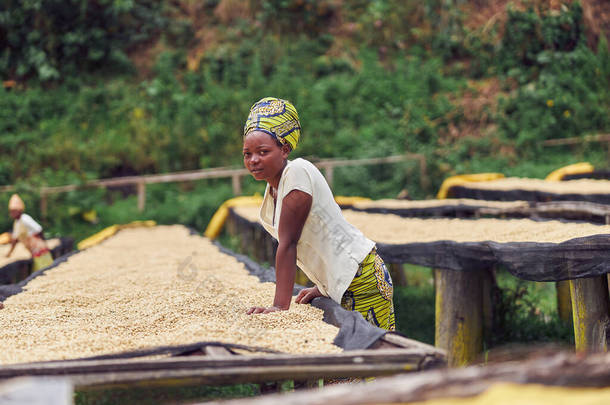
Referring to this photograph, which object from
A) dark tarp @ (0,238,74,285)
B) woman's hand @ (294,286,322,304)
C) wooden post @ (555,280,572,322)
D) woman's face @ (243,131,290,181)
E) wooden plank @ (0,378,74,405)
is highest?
woman's face @ (243,131,290,181)

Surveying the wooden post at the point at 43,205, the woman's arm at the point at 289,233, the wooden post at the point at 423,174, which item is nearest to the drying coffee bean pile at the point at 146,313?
the woman's arm at the point at 289,233

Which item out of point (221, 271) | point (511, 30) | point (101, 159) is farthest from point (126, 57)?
point (221, 271)

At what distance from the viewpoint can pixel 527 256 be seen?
3.41 m

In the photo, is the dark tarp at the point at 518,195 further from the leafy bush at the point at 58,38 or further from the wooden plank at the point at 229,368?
the leafy bush at the point at 58,38

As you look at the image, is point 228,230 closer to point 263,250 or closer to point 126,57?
point 263,250

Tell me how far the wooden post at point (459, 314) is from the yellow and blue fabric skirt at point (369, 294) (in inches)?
A: 64.9

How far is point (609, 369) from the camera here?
1.35m

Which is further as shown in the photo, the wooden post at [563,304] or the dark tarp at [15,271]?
the dark tarp at [15,271]

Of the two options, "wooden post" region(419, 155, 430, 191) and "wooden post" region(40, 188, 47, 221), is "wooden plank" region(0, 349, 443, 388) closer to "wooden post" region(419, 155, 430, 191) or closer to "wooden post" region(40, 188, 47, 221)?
"wooden post" region(40, 188, 47, 221)

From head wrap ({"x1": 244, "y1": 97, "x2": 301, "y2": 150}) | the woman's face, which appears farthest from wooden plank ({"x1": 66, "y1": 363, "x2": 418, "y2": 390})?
head wrap ({"x1": 244, "y1": 97, "x2": 301, "y2": 150})

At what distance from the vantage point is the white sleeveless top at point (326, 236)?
2449mm

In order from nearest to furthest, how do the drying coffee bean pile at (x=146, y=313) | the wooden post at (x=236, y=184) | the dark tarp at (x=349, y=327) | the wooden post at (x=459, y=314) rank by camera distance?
the dark tarp at (x=349, y=327), the drying coffee bean pile at (x=146, y=313), the wooden post at (x=459, y=314), the wooden post at (x=236, y=184)

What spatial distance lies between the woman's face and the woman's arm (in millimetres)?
136

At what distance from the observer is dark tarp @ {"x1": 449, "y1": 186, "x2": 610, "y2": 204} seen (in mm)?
6629
